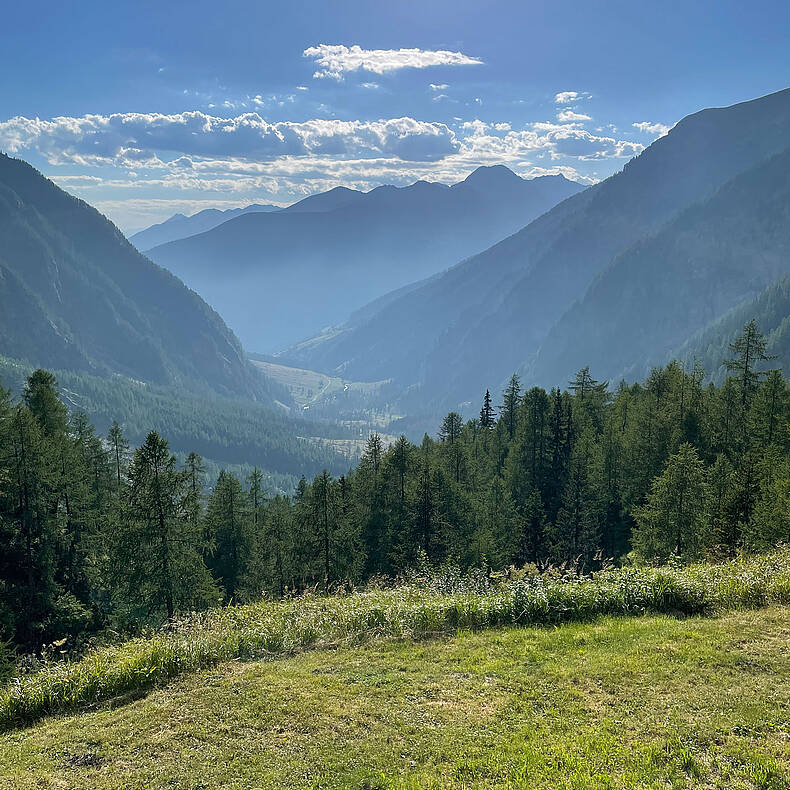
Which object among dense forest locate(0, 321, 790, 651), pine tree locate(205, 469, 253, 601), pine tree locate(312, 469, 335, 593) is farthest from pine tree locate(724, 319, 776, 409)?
pine tree locate(205, 469, 253, 601)

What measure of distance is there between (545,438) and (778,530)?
3087cm

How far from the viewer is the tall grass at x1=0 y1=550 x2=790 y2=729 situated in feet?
38.0

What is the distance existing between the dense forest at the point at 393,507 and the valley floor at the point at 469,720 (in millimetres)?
5814

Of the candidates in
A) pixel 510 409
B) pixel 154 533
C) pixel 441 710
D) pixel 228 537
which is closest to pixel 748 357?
pixel 510 409

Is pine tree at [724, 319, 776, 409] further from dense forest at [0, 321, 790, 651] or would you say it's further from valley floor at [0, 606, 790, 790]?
valley floor at [0, 606, 790, 790]

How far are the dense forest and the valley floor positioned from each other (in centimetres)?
581

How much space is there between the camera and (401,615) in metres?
12.9

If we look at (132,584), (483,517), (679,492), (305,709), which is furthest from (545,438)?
(305,709)

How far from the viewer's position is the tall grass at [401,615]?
1159cm

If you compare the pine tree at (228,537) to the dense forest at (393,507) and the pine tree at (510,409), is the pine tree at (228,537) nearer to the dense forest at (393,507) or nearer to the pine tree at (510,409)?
the dense forest at (393,507)

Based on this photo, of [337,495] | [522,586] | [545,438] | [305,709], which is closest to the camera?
[305,709]

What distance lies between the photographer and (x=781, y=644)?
10.5m

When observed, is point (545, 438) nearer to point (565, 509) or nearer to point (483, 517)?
point (565, 509)

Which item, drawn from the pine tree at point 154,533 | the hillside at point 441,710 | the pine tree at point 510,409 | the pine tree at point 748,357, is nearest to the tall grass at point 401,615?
the hillside at point 441,710
